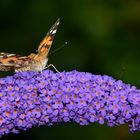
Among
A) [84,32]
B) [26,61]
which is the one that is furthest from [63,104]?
[84,32]

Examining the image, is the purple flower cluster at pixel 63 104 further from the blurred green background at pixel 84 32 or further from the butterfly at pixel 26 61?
the blurred green background at pixel 84 32

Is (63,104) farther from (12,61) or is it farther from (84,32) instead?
(84,32)

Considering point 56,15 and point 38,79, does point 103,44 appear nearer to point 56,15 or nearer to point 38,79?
point 56,15

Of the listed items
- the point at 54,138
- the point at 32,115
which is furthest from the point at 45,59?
the point at 54,138

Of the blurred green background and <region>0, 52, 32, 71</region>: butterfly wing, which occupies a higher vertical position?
the blurred green background

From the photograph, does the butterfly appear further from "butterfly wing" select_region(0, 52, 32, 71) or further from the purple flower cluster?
the purple flower cluster

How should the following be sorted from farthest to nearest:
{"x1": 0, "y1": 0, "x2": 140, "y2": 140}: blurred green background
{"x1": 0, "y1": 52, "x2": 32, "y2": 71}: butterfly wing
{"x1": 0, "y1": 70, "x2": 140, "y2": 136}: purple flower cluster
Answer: {"x1": 0, "y1": 0, "x2": 140, "y2": 140}: blurred green background < {"x1": 0, "y1": 52, "x2": 32, "y2": 71}: butterfly wing < {"x1": 0, "y1": 70, "x2": 140, "y2": 136}: purple flower cluster

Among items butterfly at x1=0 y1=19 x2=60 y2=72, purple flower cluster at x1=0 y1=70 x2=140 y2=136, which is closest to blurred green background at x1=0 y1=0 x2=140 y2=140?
butterfly at x1=0 y1=19 x2=60 y2=72
